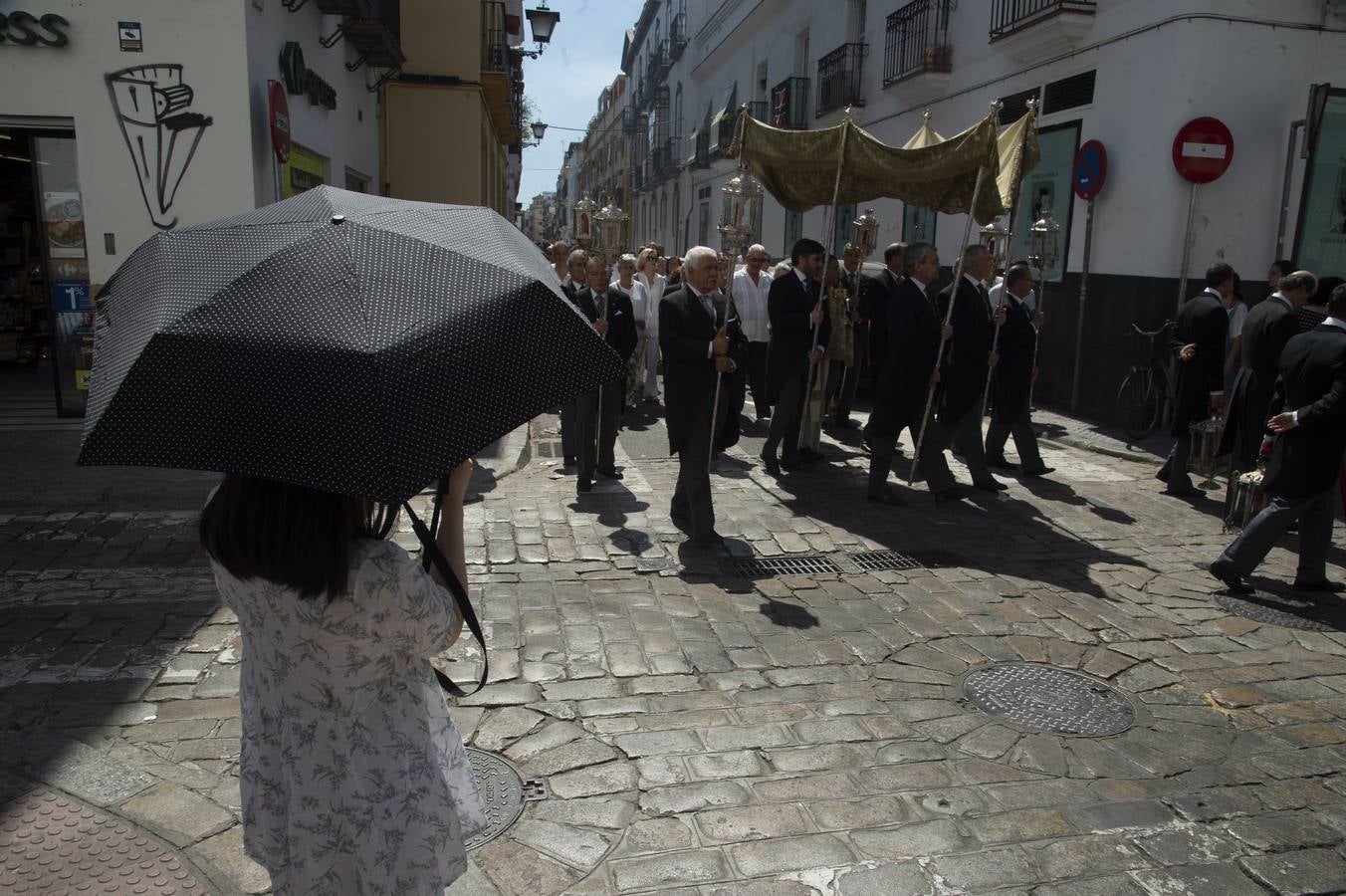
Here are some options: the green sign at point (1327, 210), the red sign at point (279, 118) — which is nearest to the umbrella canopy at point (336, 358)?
the red sign at point (279, 118)

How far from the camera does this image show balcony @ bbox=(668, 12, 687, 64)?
36.7 m

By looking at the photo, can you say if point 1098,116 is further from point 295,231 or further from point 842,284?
point 295,231

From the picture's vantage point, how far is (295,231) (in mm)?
1858

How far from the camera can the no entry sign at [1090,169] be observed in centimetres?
1164

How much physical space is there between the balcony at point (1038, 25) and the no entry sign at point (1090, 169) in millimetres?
1519

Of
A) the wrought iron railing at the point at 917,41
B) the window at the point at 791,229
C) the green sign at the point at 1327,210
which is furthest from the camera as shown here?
the window at the point at 791,229

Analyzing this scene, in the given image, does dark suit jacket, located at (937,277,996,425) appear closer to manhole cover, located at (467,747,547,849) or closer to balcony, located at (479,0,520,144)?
manhole cover, located at (467,747,547,849)

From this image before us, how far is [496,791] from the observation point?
137 inches

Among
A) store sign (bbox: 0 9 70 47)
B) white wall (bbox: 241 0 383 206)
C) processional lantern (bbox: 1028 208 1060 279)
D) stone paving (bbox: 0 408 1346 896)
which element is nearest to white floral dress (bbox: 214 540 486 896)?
stone paving (bbox: 0 408 1346 896)

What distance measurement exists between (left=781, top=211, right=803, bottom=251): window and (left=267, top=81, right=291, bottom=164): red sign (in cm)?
1516

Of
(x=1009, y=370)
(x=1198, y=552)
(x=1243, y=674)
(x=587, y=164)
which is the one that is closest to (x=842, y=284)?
(x=1009, y=370)

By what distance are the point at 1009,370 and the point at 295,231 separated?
7880 millimetres

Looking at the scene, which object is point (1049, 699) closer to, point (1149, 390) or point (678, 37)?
point (1149, 390)

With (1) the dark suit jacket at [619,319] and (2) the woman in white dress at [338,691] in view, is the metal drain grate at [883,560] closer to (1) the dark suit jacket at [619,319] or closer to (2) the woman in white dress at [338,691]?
(1) the dark suit jacket at [619,319]
